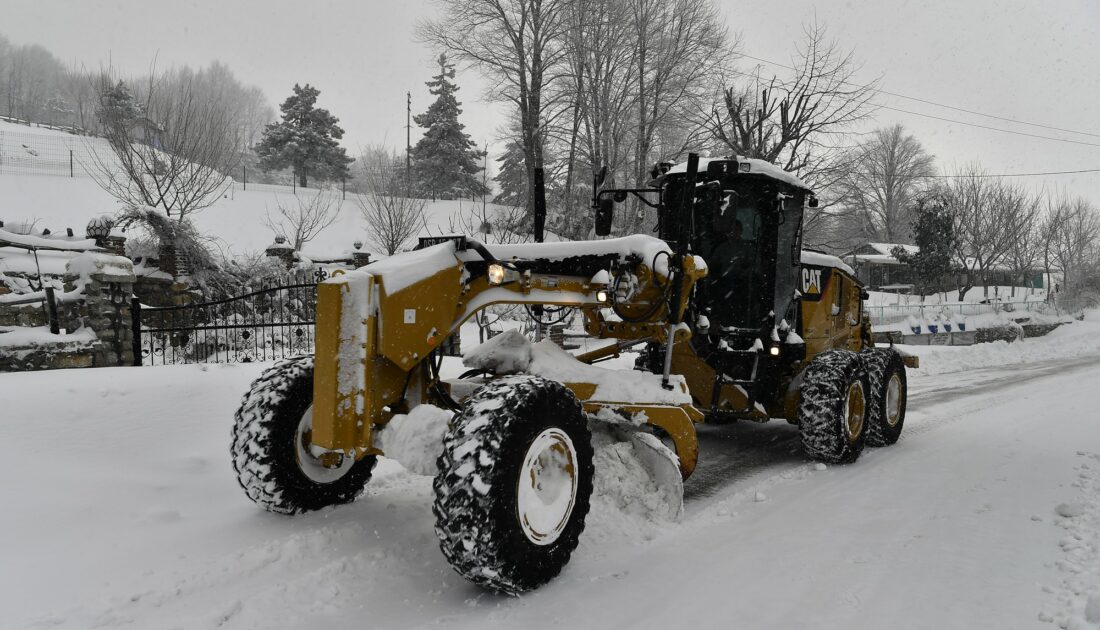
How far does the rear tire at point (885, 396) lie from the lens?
6266 millimetres

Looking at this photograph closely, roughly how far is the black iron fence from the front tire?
591 centimetres

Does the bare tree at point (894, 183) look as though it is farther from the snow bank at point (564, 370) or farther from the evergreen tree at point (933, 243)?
the snow bank at point (564, 370)

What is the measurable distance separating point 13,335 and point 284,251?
26.7 ft

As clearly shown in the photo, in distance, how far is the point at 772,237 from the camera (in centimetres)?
582

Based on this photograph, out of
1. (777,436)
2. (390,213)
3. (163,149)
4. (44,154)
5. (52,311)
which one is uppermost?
(44,154)

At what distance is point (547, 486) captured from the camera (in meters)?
3.40

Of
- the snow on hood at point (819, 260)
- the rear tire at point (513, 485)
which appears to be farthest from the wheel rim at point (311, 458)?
the snow on hood at point (819, 260)

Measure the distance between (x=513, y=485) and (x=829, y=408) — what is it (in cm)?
347

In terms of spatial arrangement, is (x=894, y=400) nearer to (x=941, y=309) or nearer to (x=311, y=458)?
(x=311, y=458)

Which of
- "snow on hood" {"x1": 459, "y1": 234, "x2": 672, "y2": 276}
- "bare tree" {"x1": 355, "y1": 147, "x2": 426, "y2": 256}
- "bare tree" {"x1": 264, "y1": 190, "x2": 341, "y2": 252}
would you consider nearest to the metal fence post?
"snow on hood" {"x1": 459, "y1": 234, "x2": 672, "y2": 276}

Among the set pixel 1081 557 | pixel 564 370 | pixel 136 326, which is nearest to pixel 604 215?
pixel 564 370

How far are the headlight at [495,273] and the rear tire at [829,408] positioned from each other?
10.6 ft

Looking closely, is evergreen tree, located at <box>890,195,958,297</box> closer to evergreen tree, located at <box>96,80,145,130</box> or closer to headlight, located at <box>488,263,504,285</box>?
evergreen tree, located at <box>96,80,145,130</box>

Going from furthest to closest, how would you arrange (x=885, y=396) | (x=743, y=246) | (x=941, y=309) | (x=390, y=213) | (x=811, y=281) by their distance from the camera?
(x=941, y=309)
(x=390, y=213)
(x=811, y=281)
(x=885, y=396)
(x=743, y=246)
